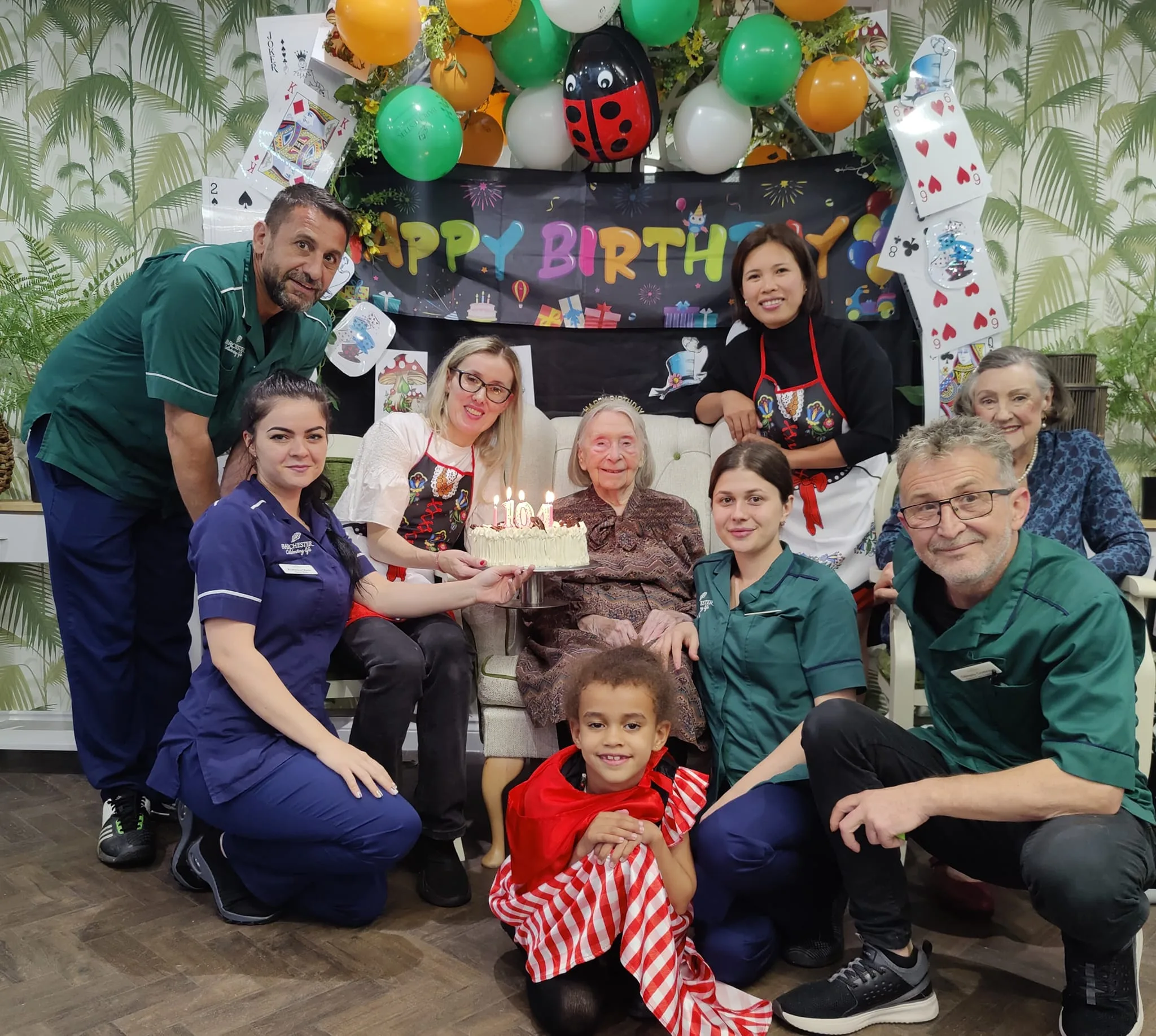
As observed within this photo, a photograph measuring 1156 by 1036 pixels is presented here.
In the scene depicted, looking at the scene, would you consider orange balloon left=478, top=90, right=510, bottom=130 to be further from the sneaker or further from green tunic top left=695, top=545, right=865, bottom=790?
the sneaker

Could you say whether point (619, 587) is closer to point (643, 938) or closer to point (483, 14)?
point (643, 938)

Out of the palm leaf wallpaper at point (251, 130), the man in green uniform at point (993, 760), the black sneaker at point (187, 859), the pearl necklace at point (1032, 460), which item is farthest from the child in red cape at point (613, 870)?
the palm leaf wallpaper at point (251, 130)

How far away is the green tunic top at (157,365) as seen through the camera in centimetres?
268

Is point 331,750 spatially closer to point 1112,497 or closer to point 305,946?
point 305,946

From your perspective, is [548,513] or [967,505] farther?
[548,513]

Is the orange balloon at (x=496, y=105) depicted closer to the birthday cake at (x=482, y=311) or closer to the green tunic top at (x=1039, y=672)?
the birthday cake at (x=482, y=311)

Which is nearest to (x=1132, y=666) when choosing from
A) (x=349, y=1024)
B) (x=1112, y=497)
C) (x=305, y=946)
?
(x=1112, y=497)

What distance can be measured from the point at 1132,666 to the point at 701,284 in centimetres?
252

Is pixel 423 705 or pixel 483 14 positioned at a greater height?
pixel 483 14

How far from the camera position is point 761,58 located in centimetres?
358

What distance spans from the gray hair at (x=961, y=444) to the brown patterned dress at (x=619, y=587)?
32.5 inches

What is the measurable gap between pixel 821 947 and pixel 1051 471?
154 centimetres

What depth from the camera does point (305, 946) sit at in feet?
7.94

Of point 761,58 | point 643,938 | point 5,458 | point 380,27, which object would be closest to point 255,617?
point 643,938
